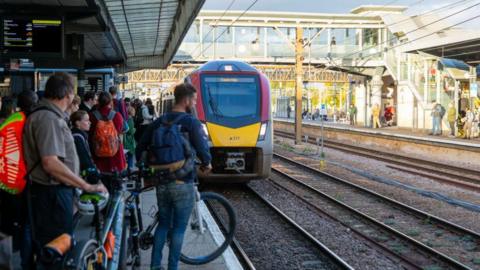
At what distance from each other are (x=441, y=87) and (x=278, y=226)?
2525 centimetres

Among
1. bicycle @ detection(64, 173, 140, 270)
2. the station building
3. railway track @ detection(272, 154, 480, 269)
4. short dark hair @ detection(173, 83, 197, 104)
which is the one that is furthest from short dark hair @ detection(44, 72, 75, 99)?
the station building

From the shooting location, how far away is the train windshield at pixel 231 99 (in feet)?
41.8

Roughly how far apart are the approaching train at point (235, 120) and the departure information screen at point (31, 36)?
119 inches

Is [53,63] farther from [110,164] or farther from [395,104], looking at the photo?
[395,104]

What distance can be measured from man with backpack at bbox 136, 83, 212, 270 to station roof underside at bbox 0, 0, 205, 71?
701 centimetres

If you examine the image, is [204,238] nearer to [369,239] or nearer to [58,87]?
[58,87]

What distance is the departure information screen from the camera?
11.7 m

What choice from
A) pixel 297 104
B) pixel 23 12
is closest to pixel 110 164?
pixel 23 12

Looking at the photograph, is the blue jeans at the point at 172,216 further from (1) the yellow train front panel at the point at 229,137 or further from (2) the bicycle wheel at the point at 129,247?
(1) the yellow train front panel at the point at 229,137

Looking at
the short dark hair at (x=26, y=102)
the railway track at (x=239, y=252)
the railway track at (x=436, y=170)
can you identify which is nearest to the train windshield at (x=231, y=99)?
the railway track at (x=239, y=252)

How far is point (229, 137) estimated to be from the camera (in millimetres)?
12633

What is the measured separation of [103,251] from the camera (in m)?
4.46

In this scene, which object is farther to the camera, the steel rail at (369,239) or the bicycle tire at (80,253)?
the steel rail at (369,239)

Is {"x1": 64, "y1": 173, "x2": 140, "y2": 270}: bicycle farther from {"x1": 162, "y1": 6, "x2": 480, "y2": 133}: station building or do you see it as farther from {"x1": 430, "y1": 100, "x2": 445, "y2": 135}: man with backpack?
{"x1": 430, "y1": 100, "x2": 445, "y2": 135}: man with backpack
